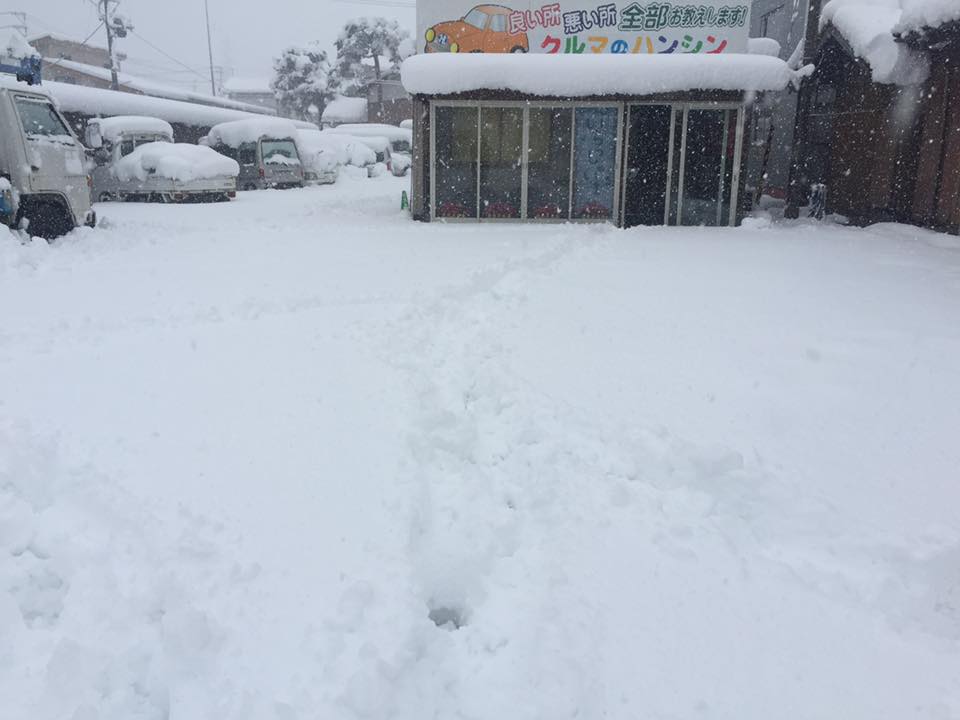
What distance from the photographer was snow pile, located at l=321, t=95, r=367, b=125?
50344mm

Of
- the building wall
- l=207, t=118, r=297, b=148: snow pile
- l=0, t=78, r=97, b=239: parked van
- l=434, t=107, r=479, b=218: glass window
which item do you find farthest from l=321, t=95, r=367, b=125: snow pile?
l=0, t=78, r=97, b=239: parked van

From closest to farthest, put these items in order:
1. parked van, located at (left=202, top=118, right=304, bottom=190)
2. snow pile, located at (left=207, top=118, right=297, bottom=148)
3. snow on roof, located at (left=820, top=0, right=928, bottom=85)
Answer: snow on roof, located at (left=820, top=0, right=928, bottom=85) < snow pile, located at (left=207, top=118, right=297, bottom=148) < parked van, located at (left=202, top=118, right=304, bottom=190)

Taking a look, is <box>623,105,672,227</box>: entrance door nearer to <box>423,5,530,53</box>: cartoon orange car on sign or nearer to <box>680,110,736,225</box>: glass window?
<box>680,110,736,225</box>: glass window

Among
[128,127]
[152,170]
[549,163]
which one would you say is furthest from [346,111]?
[549,163]

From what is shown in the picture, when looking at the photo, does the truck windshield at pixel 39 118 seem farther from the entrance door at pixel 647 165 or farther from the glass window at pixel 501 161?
the entrance door at pixel 647 165

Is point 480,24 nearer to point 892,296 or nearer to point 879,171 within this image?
point 879,171

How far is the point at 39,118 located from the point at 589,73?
867 centimetres

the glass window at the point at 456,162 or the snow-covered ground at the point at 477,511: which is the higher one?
the glass window at the point at 456,162

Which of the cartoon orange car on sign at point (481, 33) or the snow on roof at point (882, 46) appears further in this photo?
the cartoon orange car on sign at point (481, 33)

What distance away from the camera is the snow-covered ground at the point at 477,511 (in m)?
2.27

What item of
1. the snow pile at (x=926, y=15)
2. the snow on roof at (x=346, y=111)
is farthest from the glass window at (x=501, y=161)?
the snow on roof at (x=346, y=111)

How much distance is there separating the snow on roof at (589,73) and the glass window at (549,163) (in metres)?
0.80

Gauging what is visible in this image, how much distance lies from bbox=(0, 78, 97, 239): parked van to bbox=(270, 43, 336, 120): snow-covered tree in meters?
43.2

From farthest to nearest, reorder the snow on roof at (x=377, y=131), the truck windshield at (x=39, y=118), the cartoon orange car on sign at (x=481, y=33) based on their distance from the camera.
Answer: the snow on roof at (x=377, y=131) < the cartoon orange car on sign at (x=481, y=33) < the truck windshield at (x=39, y=118)
